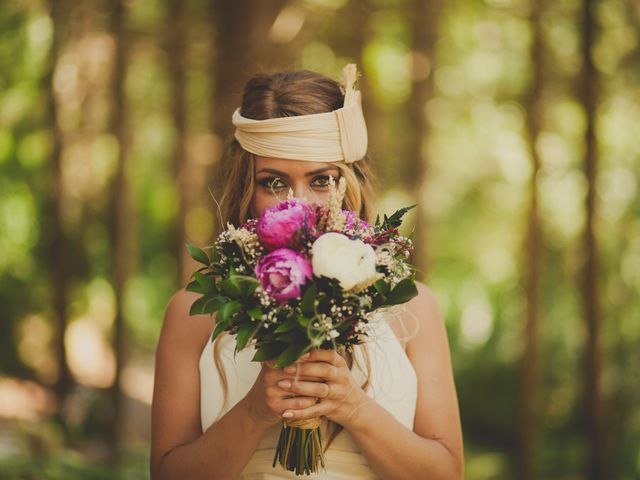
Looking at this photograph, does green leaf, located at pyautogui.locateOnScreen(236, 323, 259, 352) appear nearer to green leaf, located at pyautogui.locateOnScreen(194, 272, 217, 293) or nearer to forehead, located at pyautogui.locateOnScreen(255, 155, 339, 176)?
green leaf, located at pyautogui.locateOnScreen(194, 272, 217, 293)

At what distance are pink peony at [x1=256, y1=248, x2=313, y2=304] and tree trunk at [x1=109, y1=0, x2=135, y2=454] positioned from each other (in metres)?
5.98

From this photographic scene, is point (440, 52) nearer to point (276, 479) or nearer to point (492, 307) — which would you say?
point (492, 307)

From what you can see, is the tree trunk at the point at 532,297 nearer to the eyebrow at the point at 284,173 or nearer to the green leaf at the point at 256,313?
the eyebrow at the point at 284,173

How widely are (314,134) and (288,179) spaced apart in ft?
0.68

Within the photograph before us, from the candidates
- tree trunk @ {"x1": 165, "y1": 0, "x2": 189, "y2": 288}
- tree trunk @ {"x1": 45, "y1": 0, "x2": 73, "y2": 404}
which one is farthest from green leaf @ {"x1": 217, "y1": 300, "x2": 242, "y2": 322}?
tree trunk @ {"x1": 165, "y1": 0, "x2": 189, "y2": 288}

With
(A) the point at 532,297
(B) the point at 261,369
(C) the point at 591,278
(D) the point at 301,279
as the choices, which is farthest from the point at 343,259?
(A) the point at 532,297

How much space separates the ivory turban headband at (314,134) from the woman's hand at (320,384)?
0.83m

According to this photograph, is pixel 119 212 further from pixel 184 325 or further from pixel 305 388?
pixel 305 388

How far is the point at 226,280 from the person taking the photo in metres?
2.36

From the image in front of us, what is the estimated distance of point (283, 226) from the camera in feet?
7.65

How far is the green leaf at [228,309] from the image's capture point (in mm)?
2250

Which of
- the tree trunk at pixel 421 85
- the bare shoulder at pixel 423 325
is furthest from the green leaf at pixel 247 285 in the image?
the tree trunk at pixel 421 85

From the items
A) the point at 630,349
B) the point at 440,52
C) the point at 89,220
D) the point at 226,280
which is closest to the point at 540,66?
the point at 630,349

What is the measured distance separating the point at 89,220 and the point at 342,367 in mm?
11269
